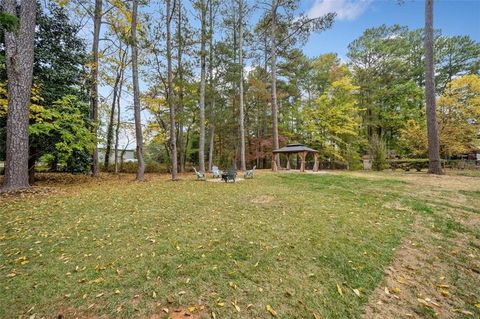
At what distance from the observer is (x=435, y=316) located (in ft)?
7.27

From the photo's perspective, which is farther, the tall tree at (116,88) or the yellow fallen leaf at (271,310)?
the tall tree at (116,88)

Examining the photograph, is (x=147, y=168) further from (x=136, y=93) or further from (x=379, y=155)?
(x=379, y=155)

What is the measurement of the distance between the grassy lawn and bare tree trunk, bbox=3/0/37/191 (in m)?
1.68

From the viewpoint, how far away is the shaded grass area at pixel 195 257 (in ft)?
7.41

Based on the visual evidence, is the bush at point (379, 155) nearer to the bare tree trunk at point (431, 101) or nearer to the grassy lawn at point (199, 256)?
the bare tree trunk at point (431, 101)

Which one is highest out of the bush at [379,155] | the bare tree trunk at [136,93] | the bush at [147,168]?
the bare tree trunk at [136,93]

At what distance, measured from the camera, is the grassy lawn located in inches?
88.4

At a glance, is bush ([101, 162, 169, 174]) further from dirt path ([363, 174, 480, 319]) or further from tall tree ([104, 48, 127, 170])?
dirt path ([363, 174, 480, 319])

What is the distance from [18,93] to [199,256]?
791 cm

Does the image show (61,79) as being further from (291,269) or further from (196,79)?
(291,269)

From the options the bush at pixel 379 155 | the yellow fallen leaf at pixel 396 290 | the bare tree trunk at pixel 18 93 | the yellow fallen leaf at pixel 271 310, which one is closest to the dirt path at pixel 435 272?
the yellow fallen leaf at pixel 396 290

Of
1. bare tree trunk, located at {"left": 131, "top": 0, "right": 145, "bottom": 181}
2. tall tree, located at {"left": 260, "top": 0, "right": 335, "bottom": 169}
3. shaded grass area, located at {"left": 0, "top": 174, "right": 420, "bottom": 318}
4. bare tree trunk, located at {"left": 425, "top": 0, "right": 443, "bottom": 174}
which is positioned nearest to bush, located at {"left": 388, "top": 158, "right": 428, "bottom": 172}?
bare tree trunk, located at {"left": 425, "top": 0, "right": 443, "bottom": 174}

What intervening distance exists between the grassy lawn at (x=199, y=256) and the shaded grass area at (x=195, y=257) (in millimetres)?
14

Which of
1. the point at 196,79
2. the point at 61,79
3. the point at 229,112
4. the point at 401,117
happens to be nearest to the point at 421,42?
the point at 401,117
